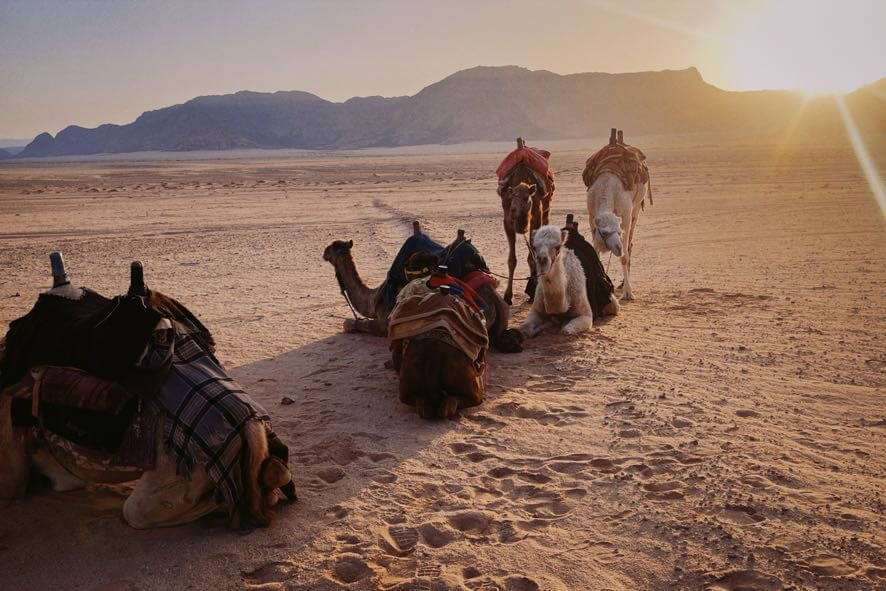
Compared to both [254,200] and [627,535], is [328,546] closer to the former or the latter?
[627,535]

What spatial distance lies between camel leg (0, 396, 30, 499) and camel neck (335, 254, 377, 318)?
4197mm

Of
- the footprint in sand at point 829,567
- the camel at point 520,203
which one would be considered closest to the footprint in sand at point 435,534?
the footprint in sand at point 829,567

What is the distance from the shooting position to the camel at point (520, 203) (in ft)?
31.1

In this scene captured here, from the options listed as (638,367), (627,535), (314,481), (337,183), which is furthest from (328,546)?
(337,183)

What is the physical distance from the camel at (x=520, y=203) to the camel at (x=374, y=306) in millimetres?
2156

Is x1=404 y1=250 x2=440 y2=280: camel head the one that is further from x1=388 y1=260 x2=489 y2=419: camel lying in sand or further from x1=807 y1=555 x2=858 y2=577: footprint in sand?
x1=807 y1=555 x2=858 y2=577: footprint in sand

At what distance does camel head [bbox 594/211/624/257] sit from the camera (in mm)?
8750

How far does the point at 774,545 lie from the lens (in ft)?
11.9

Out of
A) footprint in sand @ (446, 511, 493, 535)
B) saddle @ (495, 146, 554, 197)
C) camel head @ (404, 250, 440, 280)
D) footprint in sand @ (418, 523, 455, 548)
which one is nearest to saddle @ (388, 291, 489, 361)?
camel head @ (404, 250, 440, 280)

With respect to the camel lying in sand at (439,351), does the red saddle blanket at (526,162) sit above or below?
above

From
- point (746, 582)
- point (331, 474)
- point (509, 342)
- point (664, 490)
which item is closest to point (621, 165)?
point (509, 342)

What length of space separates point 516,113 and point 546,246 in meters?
151

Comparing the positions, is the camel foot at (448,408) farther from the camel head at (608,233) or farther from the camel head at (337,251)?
the camel head at (608,233)

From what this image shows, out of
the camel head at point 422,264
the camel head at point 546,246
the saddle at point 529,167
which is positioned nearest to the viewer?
the camel head at point 422,264
